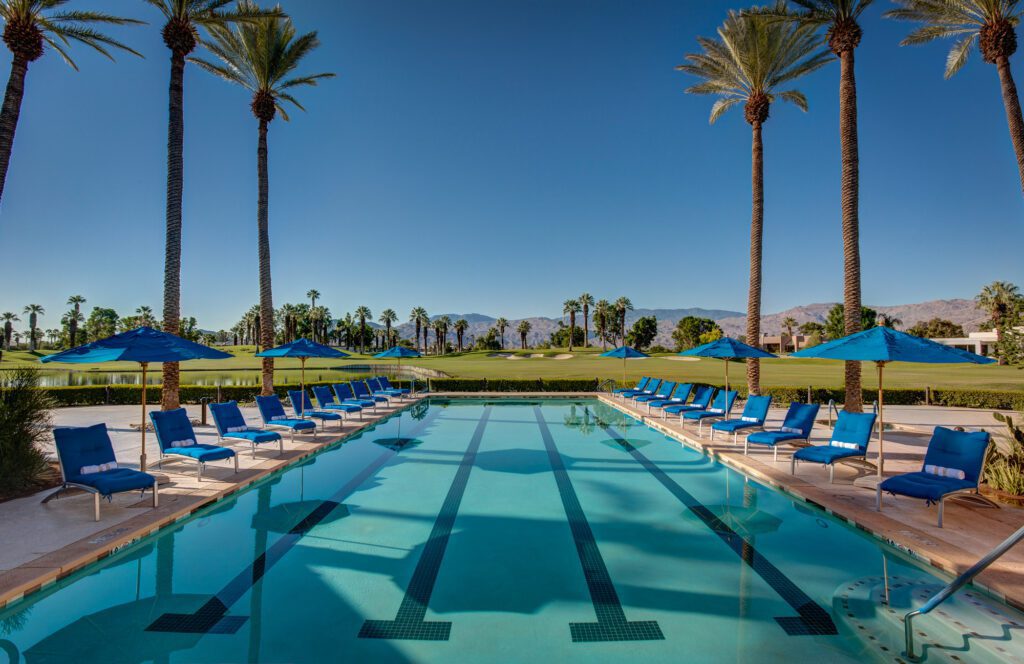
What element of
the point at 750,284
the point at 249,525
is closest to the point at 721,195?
the point at 750,284

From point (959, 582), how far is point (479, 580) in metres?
3.94

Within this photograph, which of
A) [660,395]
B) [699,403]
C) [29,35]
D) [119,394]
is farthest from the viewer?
[119,394]

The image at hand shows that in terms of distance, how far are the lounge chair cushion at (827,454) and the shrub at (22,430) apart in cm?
1256

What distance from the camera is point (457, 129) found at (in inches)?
859

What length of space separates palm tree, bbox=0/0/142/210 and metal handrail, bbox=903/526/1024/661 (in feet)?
50.7

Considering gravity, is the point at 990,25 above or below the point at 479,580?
above

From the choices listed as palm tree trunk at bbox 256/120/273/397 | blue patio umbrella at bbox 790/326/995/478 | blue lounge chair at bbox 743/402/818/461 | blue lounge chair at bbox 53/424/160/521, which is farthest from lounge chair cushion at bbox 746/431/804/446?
palm tree trunk at bbox 256/120/273/397

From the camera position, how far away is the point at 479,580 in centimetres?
500

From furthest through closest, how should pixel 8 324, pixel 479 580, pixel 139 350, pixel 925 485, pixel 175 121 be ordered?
pixel 8 324
pixel 175 121
pixel 139 350
pixel 925 485
pixel 479 580

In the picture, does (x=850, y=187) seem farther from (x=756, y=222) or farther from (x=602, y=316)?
(x=602, y=316)

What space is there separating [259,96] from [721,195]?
74.1ft

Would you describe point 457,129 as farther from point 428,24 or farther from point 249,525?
point 249,525

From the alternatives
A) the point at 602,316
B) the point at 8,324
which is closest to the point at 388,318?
the point at 602,316

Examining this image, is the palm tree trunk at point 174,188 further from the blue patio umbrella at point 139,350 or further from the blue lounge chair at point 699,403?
the blue lounge chair at point 699,403
